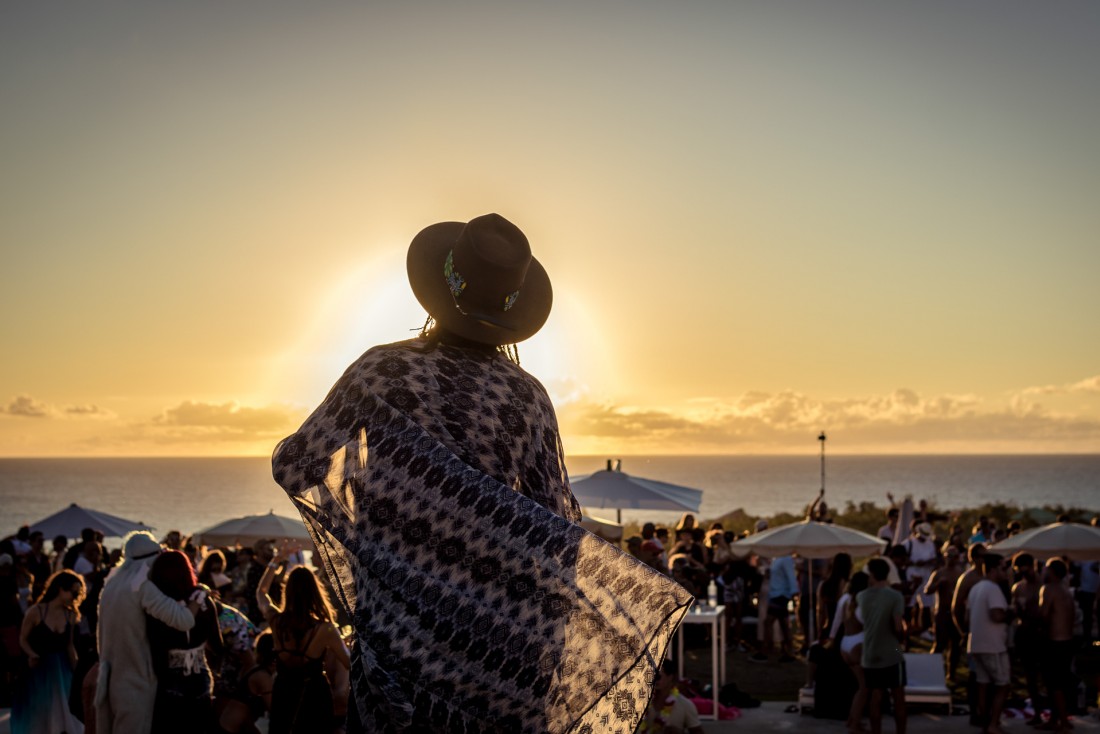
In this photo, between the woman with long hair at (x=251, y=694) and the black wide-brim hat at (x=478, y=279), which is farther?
the woman with long hair at (x=251, y=694)

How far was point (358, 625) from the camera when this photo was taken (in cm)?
204

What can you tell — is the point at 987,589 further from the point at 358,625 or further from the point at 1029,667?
the point at 358,625

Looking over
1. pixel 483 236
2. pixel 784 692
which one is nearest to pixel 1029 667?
pixel 784 692

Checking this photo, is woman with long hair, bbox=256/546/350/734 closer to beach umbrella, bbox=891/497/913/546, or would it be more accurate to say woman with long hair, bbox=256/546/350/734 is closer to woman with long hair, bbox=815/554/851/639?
woman with long hair, bbox=815/554/851/639

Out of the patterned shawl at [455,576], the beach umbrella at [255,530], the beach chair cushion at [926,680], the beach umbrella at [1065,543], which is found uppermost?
the patterned shawl at [455,576]

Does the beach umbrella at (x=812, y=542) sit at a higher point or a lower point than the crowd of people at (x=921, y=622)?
higher

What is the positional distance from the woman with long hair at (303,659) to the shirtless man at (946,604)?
10.6 metres

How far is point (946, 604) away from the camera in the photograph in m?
15.5

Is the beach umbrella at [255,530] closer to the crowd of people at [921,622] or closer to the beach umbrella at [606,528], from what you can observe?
the beach umbrella at [606,528]

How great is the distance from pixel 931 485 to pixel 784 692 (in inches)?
6104

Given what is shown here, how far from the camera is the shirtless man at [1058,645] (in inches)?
440

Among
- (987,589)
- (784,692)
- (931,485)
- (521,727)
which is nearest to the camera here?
(521,727)

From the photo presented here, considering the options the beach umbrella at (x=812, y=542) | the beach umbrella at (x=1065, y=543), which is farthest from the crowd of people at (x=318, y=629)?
the beach umbrella at (x=1065, y=543)

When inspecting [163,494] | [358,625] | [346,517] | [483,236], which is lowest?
[163,494]
